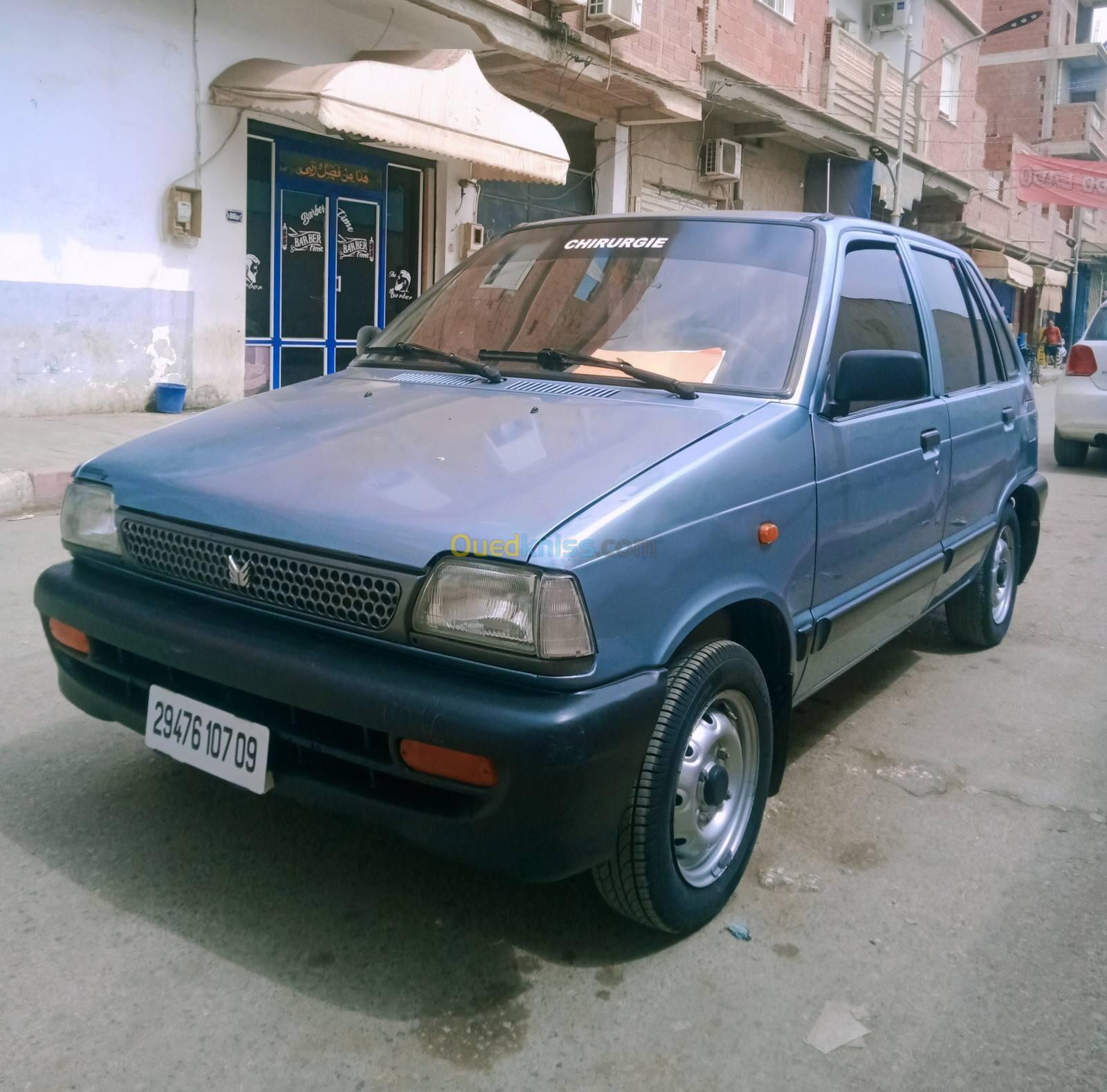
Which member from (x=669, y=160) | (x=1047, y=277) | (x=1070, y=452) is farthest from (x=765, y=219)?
(x=1047, y=277)

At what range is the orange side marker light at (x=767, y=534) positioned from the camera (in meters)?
2.68

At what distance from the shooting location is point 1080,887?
290 cm

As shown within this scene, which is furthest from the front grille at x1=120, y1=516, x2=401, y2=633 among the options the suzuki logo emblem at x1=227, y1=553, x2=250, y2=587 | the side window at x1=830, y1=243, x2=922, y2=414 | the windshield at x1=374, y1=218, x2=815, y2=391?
the side window at x1=830, y1=243, x2=922, y2=414

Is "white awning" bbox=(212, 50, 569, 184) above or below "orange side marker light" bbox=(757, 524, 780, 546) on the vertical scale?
above

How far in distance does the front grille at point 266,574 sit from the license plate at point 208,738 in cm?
26

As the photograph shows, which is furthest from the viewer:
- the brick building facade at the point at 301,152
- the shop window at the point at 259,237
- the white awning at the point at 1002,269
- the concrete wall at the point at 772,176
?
the white awning at the point at 1002,269

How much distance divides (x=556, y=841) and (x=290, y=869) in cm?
92

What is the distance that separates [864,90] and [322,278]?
1422 centimetres

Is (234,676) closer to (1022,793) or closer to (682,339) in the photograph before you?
(682,339)

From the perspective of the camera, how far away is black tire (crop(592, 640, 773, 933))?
90.4 inches

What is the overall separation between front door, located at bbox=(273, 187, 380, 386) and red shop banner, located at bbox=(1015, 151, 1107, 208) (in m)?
18.7

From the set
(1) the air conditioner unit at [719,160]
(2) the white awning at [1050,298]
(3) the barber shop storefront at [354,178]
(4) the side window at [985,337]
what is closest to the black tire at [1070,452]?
(3) the barber shop storefront at [354,178]

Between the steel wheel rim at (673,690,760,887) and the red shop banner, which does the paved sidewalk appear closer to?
the steel wheel rim at (673,690,760,887)

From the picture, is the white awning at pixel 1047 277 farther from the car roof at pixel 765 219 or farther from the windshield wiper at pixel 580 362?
the windshield wiper at pixel 580 362
